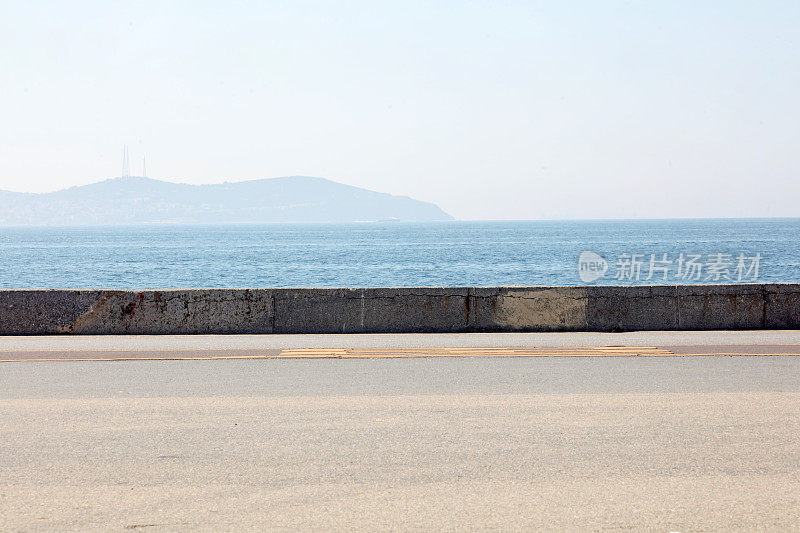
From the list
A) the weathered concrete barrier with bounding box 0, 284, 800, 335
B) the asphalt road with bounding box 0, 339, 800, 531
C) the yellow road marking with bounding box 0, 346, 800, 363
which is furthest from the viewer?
the weathered concrete barrier with bounding box 0, 284, 800, 335

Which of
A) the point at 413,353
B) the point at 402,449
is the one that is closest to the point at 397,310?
the point at 413,353

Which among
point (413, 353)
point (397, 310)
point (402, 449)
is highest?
point (397, 310)

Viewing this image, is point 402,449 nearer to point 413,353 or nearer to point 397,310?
point 413,353

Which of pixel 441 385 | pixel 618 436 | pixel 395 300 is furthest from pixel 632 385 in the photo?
pixel 395 300

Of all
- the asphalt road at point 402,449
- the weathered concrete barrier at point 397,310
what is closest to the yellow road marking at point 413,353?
the asphalt road at point 402,449

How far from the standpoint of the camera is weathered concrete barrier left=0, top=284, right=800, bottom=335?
1403 cm

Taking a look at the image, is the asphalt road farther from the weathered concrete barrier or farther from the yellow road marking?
the weathered concrete barrier

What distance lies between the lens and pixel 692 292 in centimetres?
1435

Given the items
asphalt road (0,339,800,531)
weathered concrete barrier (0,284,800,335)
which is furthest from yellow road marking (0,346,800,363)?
weathered concrete barrier (0,284,800,335)

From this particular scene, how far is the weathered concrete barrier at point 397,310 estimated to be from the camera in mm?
14031

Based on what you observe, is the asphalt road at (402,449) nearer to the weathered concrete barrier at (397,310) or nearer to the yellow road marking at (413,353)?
the yellow road marking at (413,353)

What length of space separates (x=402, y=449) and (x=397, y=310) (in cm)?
802

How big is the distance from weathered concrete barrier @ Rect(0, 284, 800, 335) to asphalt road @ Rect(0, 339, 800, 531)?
13.4 ft

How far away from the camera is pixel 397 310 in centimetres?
1423
